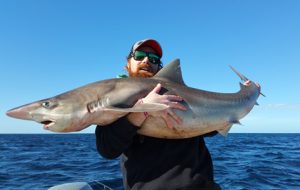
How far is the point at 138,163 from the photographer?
12.3 feet

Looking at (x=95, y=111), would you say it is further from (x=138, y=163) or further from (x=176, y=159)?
(x=176, y=159)

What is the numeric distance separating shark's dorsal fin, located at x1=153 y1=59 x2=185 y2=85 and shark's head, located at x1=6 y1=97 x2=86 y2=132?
106 cm

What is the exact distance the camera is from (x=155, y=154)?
148 inches

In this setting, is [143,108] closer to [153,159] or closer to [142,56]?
[153,159]

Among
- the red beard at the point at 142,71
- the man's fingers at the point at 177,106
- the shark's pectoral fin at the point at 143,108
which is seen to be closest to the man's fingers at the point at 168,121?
the man's fingers at the point at 177,106

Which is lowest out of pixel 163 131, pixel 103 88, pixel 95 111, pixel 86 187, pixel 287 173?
pixel 287 173

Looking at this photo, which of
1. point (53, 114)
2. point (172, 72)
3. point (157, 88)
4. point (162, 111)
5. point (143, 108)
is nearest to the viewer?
point (143, 108)

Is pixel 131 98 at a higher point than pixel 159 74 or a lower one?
lower

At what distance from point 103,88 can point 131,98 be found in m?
0.33

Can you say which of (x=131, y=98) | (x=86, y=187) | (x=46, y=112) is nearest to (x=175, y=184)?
(x=131, y=98)

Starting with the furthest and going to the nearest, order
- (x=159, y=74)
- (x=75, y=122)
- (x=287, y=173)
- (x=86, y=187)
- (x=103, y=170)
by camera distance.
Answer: (x=103, y=170) → (x=287, y=173) → (x=86, y=187) → (x=159, y=74) → (x=75, y=122)

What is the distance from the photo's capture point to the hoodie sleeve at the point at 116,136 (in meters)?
3.60

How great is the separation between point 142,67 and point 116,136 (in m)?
1.07

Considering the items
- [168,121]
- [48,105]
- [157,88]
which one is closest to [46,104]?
[48,105]
